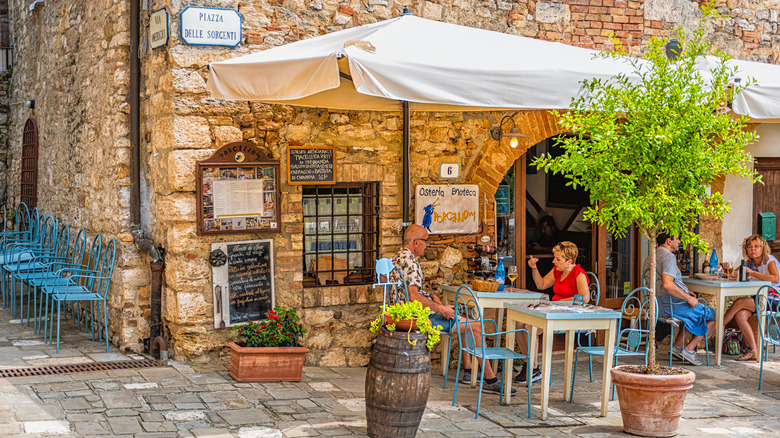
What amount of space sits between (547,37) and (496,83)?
9.18 feet

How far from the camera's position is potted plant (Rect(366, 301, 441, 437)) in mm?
5000

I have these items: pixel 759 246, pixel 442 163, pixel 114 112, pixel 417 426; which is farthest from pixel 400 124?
pixel 759 246

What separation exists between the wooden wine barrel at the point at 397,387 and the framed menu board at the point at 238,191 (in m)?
2.01

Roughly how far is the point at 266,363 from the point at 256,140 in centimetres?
177

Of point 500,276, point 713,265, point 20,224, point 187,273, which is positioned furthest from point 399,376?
point 20,224

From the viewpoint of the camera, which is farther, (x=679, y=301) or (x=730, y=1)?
(x=730, y=1)

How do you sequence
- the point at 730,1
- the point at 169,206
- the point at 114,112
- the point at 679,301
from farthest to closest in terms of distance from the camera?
the point at 730,1, the point at 679,301, the point at 114,112, the point at 169,206

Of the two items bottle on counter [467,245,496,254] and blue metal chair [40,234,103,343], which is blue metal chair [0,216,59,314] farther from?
bottle on counter [467,245,496,254]

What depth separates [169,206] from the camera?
6.50 meters

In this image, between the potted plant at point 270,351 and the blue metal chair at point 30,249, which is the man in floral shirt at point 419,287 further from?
the blue metal chair at point 30,249

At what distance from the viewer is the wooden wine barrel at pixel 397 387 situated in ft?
16.4

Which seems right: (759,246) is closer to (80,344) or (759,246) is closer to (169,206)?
(169,206)

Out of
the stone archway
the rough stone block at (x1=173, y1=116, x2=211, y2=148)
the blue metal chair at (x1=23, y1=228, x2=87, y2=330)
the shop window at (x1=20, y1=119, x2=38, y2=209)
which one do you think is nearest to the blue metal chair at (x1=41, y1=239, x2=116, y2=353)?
the blue metal chair at (x1=23, y1=228, x2=87, y2=330)

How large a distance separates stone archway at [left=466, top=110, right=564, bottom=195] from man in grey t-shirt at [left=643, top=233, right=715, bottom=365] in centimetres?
150
